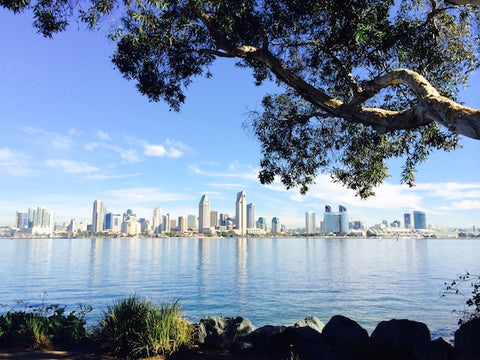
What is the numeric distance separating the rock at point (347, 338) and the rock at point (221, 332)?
6.48ft

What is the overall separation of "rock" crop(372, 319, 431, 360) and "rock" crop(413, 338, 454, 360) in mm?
149

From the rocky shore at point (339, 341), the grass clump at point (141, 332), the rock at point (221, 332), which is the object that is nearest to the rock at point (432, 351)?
the rocky shore at point (339, 341)

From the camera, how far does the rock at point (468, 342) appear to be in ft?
21.3

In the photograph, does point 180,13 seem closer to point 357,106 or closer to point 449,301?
point 357,106

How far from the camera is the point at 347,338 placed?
788 centimetres

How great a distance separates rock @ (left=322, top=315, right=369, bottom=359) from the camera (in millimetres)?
7347

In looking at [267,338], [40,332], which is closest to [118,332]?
[40,332]

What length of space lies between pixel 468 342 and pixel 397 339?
128 centimetres

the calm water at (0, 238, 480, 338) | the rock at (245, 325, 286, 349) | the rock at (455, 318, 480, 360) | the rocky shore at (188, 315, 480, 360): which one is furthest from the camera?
the calm water at (0, 238, 480, 338)

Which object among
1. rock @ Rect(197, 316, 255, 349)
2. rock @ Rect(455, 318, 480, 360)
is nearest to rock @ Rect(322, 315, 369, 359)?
rock @ Rect(455, 318, 480, 360)

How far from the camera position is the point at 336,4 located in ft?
25.4

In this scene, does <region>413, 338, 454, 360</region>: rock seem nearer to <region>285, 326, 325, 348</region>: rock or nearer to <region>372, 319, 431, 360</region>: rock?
<region>372, 319, 431, 360</region>: rock

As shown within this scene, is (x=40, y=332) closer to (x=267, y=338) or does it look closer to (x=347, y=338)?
(x=267, y=338)

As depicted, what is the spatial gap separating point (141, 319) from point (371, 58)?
8.06 metres
